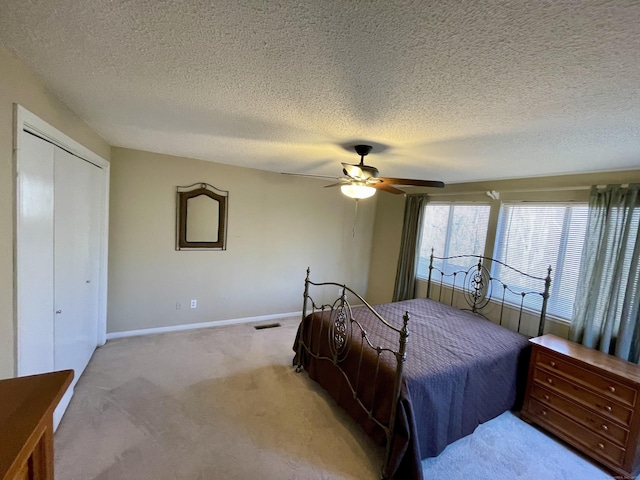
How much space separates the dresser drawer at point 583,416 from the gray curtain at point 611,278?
2.07 feet

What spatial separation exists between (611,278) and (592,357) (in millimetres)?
746

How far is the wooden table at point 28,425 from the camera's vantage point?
1.95 ft

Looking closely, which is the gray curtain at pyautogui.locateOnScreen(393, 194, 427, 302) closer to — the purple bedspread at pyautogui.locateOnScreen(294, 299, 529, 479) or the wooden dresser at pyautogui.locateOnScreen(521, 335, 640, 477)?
the purple bedspread at pyautogui.locateOnScreen(294, 299, 529, 479)

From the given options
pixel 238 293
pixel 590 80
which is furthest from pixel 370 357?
pixel 238 293

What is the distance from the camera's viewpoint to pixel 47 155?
5.74ft

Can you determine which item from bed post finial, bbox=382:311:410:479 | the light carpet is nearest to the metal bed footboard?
bed post finial, bbox=382:311:410:479

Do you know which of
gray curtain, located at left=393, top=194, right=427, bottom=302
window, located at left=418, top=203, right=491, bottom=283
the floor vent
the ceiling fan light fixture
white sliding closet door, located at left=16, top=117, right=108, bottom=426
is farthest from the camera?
gray curtain, located at left=393, top=194, right=427, bottom=302

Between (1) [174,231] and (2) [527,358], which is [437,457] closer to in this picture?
(2) [527,358]

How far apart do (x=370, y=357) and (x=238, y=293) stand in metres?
2.48

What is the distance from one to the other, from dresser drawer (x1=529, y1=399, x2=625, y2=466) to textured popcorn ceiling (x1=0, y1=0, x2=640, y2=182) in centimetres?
211

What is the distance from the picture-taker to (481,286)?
11.9 feet

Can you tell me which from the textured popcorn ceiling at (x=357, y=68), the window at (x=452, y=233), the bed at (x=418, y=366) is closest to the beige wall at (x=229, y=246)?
the window at (x=452, y=233)

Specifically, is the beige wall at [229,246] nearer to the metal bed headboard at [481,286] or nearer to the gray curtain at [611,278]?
the metal bed headboard at [481,286]

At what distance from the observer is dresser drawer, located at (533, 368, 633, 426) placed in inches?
79.4
